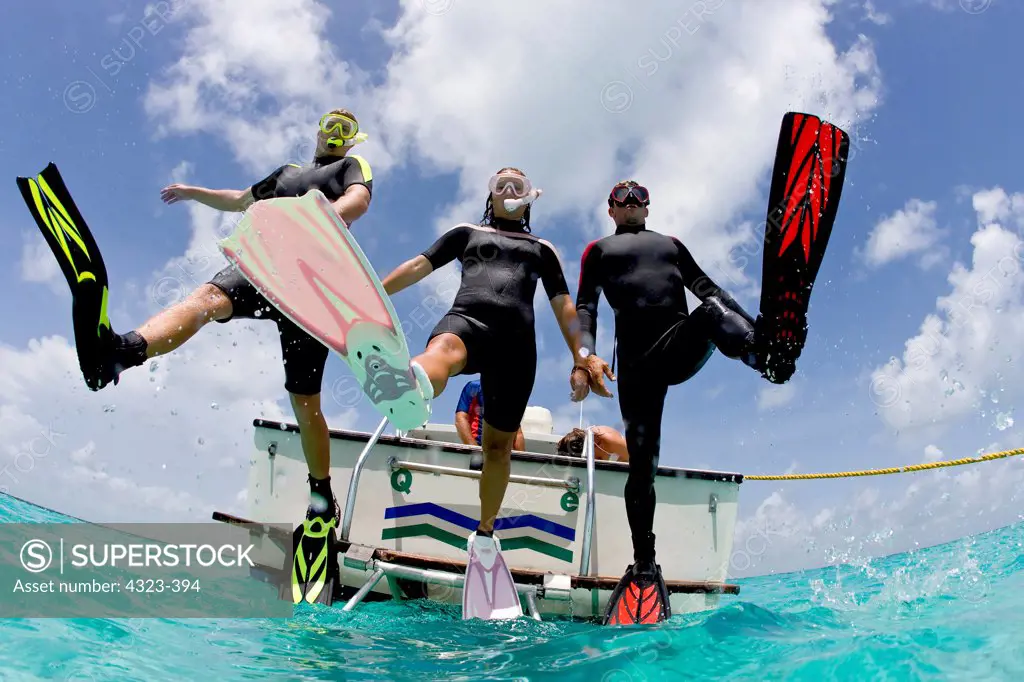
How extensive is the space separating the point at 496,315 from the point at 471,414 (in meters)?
2.97

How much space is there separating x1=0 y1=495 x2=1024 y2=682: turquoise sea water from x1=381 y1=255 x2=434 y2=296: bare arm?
73.7 inches

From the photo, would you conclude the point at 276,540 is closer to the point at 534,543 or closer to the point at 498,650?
the point at 534,543

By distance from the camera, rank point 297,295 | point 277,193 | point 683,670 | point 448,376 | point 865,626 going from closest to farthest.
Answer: point 683,670, point 297,295, point 448,376, point 865,626, point 277,193

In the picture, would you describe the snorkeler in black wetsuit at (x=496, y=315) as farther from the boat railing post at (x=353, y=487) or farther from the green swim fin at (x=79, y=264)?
the green swim fin at (x=79, y=264)

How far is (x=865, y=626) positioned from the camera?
346 cm

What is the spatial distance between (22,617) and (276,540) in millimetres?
1898

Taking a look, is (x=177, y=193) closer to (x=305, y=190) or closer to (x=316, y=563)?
(x=305, y=190)

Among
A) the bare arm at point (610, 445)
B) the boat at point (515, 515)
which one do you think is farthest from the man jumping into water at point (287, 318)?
the bare arm at point (610, 445)

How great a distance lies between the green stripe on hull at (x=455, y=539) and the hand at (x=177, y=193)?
2475mm

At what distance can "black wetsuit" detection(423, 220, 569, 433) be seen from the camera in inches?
140

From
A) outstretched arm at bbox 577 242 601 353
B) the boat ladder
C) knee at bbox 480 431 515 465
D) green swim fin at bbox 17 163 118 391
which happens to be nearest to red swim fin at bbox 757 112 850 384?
outstretched arm at bbox 577 242 601 353

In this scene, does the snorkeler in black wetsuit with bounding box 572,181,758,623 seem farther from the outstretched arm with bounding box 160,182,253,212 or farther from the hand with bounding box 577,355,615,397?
the outstretched arm with bounding box 160,182,253,212

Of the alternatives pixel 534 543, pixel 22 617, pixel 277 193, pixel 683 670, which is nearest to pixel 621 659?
pixel 683 670

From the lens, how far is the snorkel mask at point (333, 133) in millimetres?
→ 4129
